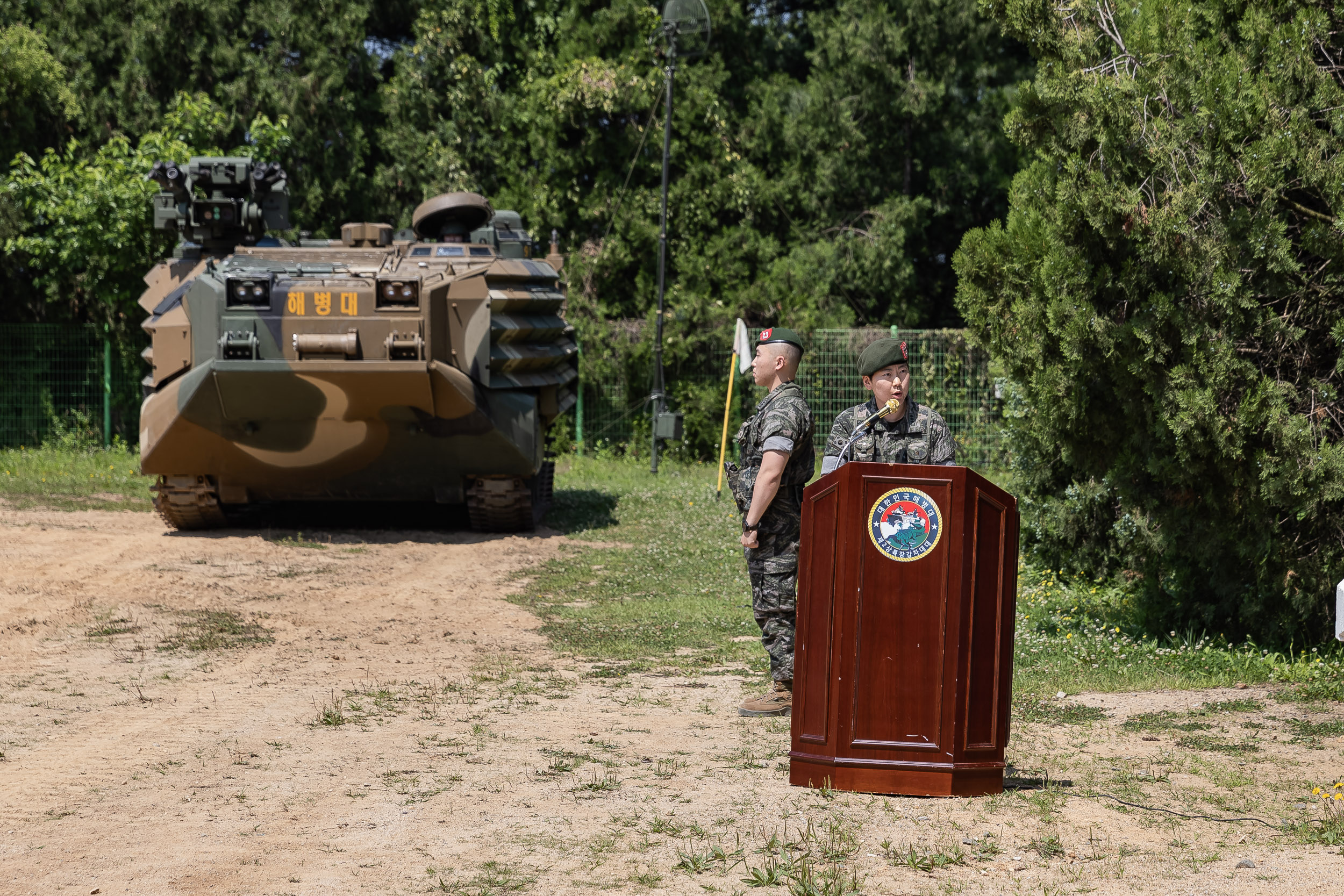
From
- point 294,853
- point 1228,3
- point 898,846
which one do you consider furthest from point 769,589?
point 1228,3

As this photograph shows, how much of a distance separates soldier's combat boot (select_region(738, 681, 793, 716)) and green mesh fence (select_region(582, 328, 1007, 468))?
36.3 feet

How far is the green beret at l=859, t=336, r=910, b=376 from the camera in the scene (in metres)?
5.48

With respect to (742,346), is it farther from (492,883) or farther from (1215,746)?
(492,883)

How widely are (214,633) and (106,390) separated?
43.1 ft

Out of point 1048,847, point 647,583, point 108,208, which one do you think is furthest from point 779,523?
point 108,208

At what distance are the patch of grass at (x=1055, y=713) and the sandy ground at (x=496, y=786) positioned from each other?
142 millimetres

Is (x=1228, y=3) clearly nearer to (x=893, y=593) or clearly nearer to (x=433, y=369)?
(x=893, y=593)

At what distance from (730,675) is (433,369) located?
4705 mm

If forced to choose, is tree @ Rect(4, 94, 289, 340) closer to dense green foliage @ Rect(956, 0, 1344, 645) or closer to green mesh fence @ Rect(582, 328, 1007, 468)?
green mesh fence @ Rect(582, 328, 1007, 468)

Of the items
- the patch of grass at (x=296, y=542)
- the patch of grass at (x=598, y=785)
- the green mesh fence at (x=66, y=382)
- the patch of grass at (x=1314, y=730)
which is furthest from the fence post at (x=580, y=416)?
the patch of grass at (x=598, y=785)

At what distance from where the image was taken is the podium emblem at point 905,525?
15.7ft

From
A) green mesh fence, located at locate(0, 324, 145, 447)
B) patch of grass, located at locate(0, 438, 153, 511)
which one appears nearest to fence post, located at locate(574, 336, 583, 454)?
patch of grass, located at locate(0, 438, 153, 511)

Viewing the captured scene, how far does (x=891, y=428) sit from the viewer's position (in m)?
5.59

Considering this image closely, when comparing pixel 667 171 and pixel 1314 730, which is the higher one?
pixel 667 171
